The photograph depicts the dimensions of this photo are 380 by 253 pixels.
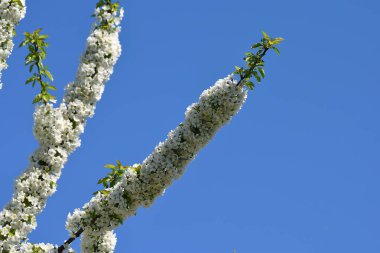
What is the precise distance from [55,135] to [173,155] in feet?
9.53

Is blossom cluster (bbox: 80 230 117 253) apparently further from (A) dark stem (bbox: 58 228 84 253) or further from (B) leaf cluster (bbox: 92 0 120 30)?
(B) leaf cluster (bbox: 92 0 120 30)

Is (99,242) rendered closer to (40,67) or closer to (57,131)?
(57,131)

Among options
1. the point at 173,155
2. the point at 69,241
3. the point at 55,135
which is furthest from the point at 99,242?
the point at 173,155

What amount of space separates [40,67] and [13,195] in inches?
137

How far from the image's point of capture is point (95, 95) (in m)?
16.7

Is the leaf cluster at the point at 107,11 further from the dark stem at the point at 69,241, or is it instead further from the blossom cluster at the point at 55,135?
the dark stem at the point at 69,241

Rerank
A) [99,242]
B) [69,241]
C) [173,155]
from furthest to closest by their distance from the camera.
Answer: [99,242], [69,241], [173,155]

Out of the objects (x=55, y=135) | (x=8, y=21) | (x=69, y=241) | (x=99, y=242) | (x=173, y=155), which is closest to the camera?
(x=173, y=155)

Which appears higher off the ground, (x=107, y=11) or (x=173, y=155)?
(x=107, y=11)

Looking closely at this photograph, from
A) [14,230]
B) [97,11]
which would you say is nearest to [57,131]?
[14,230]

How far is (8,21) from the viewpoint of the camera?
1678 cm

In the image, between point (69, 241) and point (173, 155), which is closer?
point (173, 155)

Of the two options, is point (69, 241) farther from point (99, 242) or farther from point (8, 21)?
point (8, 21)

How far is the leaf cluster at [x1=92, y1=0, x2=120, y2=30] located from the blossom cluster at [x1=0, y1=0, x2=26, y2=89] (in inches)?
79.3
